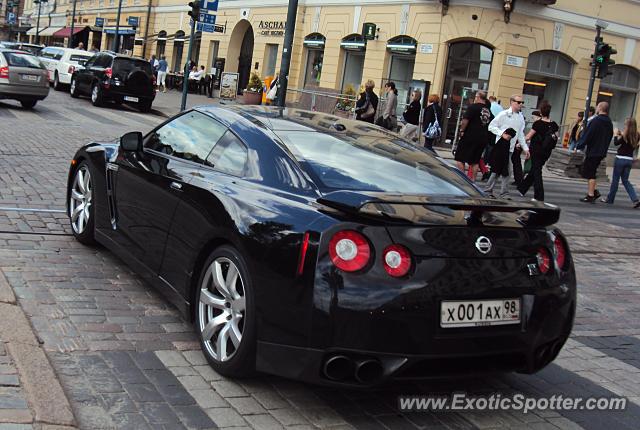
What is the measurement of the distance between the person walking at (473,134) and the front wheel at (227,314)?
1009cm

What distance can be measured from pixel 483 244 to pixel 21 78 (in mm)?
18659

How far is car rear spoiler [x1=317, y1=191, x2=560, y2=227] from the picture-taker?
3586mm

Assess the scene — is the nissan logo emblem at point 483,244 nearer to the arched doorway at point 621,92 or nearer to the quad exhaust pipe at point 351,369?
the quad exhaust pipe at point 351,369

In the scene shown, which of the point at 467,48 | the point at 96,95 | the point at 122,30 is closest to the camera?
the point at 96,95

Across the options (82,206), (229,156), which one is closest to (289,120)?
(229,156)

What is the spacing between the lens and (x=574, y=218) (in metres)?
12.4

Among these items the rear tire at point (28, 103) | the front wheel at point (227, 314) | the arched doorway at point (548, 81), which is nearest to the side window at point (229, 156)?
the front wheel at point (227, 314)

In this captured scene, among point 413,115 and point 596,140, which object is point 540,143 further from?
point 413,115

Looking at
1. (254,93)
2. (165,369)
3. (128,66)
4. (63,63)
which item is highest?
(128,66)

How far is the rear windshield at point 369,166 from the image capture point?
429 centimetres

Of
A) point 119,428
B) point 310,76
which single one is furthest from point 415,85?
point 119,428

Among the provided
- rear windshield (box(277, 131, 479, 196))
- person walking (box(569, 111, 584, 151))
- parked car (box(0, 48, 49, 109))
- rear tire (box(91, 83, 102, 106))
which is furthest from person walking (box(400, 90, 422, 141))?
rear windshield (box(277, 131, 479, 196))

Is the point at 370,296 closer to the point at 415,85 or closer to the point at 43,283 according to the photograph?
the point at 43,283

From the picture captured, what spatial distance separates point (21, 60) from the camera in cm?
2058
